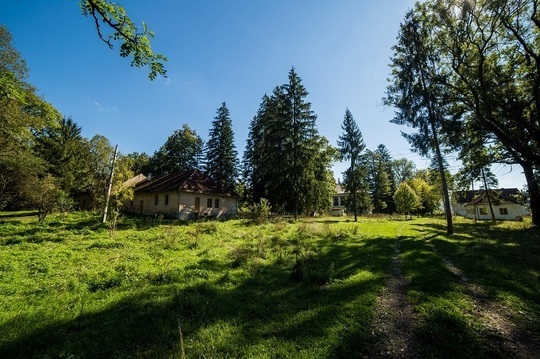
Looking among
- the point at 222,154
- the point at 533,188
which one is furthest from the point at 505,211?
the point at 222,154

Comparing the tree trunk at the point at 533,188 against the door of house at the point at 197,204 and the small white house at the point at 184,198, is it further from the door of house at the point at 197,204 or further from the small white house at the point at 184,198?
the door of house at the point at 197,204

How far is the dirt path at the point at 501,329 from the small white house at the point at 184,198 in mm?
26010

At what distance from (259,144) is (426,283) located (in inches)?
1513

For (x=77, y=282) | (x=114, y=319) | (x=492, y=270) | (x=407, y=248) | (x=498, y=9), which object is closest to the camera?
(x=114, y=319)

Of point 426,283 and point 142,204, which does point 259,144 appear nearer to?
point 142,204

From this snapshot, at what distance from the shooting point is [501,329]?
5480mm

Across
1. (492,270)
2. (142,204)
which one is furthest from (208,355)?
(142,204)

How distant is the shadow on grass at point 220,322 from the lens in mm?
4773

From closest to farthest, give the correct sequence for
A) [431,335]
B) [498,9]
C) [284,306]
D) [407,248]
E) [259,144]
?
[431,335] → [284,306] → [407,248] → [498,9] → [259,144]

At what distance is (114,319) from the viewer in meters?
5.73

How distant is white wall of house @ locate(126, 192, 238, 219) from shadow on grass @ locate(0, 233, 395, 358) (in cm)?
2098

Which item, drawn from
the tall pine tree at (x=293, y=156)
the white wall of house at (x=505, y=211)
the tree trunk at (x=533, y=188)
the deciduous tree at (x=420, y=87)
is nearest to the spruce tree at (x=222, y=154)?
the tall pine tree at (x=293, y=156)

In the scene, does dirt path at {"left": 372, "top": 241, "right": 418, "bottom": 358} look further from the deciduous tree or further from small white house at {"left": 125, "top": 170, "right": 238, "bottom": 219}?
small white house at {"left": 125, "top": 170, "right": 238, "bottom": 219}

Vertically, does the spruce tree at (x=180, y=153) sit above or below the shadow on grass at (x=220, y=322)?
above
